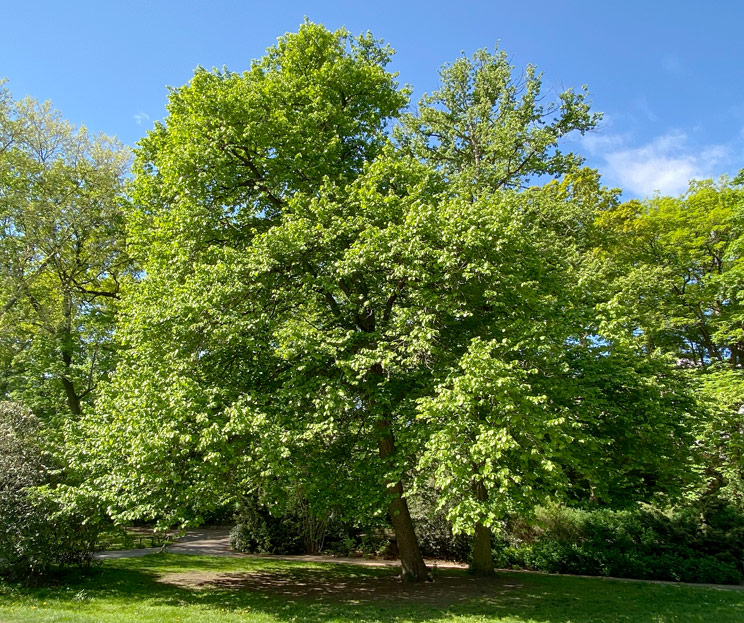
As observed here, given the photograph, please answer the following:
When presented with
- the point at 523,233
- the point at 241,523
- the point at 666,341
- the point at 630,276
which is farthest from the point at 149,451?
the point at 666,341

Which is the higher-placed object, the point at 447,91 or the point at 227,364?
the point at 447,91

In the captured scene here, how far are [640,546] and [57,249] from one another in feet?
71.0

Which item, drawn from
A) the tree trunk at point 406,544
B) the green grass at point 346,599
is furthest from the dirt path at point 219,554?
the tree trunk at point 406,544

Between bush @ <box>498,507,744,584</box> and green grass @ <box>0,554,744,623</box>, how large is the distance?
4.96ft

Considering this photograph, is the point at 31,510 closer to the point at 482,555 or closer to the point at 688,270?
the point at 482,555

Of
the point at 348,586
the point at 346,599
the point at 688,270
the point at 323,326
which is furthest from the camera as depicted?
the point at 688,270

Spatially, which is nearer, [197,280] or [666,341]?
[197,280]

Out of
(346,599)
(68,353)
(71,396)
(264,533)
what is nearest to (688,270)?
(346,599)

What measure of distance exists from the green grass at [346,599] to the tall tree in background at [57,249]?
24.7 feet

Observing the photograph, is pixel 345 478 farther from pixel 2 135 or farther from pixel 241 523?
pixel 2 135

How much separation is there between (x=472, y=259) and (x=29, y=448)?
1118 centimetres

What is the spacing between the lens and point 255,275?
34.2 ft

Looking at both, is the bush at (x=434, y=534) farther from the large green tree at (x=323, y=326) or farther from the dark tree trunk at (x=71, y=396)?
the dark tree trunk at (x=71, y=396)

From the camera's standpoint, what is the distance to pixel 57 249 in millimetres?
17500
